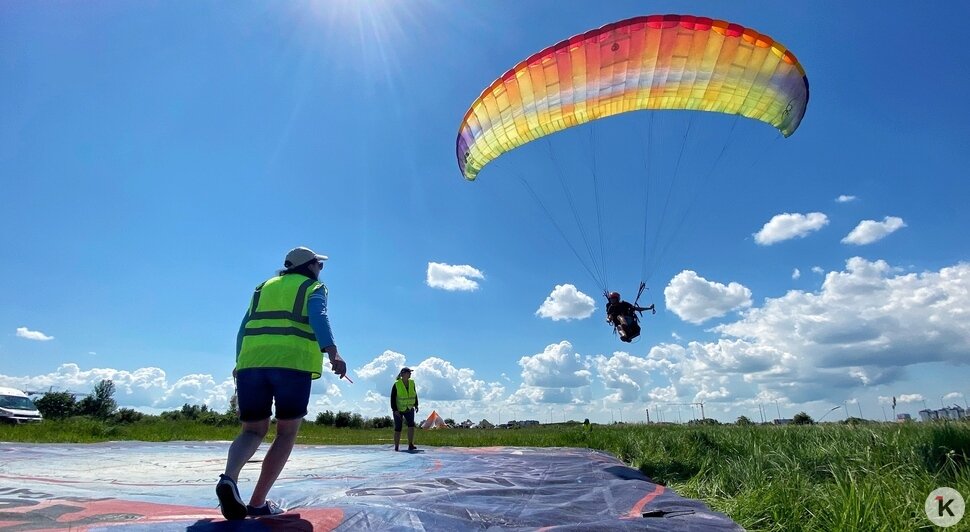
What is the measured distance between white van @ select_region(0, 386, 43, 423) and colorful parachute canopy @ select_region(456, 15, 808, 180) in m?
16.9

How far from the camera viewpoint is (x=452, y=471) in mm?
5359

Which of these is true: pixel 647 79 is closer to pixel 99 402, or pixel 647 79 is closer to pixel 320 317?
pixel 320 317

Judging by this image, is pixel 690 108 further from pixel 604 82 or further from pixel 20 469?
pixel 20 469

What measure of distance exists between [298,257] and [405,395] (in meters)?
7.34

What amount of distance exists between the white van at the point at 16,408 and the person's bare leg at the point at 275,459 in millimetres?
18114

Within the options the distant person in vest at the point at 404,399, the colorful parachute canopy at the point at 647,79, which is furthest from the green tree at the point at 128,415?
the colorful parachute canopy at the point at 647,79

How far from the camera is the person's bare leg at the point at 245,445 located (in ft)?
8.75

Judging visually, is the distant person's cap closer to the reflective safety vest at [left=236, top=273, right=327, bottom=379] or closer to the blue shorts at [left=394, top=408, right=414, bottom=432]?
the reflective safety vest at [left=236, top=273, right=327, bottom=379]

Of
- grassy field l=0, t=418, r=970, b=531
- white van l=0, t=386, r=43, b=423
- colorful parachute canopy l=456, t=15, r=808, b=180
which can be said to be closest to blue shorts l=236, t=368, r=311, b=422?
grassy field l=0, t=418, r=970, b=531

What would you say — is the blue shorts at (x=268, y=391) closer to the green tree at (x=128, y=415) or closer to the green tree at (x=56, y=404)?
the green tree at (x=128, y=415)

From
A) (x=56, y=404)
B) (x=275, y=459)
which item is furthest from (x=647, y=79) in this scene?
(x=56, y=404)

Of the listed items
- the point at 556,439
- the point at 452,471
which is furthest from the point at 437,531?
the point at 556,439

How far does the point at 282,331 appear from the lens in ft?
9.68

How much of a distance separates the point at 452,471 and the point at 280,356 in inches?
122
